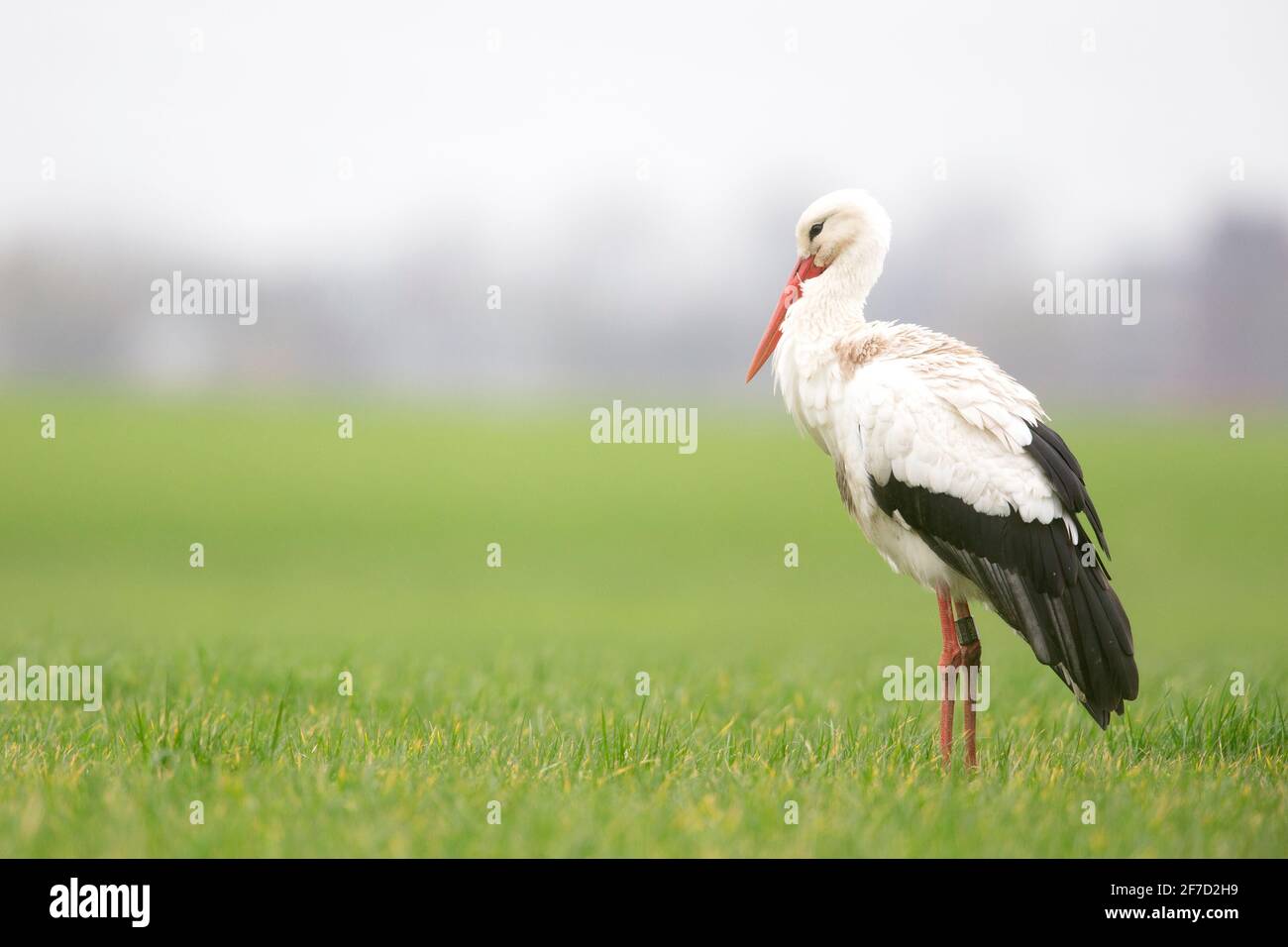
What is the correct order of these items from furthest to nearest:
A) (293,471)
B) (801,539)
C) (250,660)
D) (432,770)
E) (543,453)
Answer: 1. (543,453)
2. (293,471)
3. (801,539)
4. (250,660)
5. (432,770)

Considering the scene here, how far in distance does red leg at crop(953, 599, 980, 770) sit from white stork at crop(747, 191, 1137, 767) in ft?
0.03

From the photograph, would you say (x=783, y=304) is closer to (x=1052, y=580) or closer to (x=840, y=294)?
(x=840, y=294)

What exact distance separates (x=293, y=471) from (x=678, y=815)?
102 feet

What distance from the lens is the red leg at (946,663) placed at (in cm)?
615

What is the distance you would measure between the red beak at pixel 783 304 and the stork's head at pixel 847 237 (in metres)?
0.02

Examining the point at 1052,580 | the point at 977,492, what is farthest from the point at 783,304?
the point at 1052,580

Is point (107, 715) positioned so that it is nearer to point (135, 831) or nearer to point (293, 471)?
point (135, 831)

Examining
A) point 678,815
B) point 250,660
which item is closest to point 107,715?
point 250,660

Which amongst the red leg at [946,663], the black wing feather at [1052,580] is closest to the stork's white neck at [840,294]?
the black wing feather at [1052,580]

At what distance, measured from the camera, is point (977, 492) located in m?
6.15

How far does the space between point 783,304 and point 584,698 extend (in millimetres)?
2725
